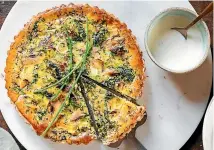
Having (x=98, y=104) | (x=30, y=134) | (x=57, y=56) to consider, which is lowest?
(x=30, y=134)

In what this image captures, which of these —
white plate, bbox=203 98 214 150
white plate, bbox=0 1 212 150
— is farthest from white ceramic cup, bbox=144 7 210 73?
white plate, bbox=203 98 214 150

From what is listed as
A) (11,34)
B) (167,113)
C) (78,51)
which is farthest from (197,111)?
(11,34)

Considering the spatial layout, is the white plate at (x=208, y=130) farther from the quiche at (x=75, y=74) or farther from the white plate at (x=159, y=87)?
the quiche at (x=75, y=74)

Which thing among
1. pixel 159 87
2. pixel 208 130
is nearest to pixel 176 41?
pixel 159 87

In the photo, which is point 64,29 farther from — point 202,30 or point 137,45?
point 202,30

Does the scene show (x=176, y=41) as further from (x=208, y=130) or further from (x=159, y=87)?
(x=208, y=130)

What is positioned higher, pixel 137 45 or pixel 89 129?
pixel 137 45
